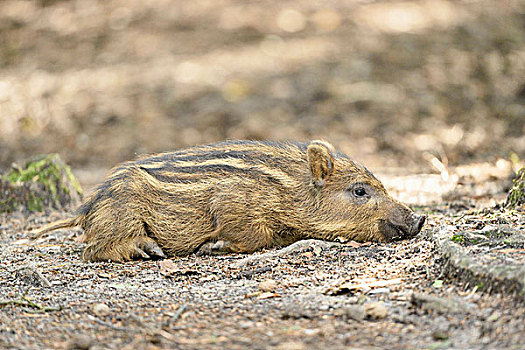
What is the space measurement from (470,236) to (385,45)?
9856mm

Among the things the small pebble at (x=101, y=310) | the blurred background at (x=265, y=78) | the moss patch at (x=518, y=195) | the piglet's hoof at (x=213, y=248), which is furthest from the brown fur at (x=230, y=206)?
the blurred background at (x=265, y=78)

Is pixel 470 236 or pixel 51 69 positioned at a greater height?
pixel 51 69

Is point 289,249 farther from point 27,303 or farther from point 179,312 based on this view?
point 27,303

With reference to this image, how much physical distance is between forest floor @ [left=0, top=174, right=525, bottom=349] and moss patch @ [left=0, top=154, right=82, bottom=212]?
2.61 meters

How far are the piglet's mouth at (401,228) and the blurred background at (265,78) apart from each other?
13.7 feet

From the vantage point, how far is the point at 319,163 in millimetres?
5934

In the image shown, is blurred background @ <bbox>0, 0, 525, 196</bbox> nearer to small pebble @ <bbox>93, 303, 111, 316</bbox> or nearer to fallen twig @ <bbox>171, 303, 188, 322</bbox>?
fallen twig @ <bbox>171, 303, 188, 322</bbox>

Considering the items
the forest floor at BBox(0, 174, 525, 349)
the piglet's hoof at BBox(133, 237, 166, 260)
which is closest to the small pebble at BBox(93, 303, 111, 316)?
the forest floor at BBox(0, 174, 525, 349)

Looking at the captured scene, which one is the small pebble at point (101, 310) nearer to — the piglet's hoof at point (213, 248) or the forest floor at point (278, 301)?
the forest floor at point (278, 301)

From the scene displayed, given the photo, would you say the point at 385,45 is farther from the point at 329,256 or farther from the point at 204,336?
the point at 204,336

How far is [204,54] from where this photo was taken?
1395cm

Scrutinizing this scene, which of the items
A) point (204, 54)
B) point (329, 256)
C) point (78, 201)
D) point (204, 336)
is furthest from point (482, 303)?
point (204, 54)

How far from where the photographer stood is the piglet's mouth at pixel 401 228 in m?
5.59

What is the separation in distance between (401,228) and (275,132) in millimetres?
6343
